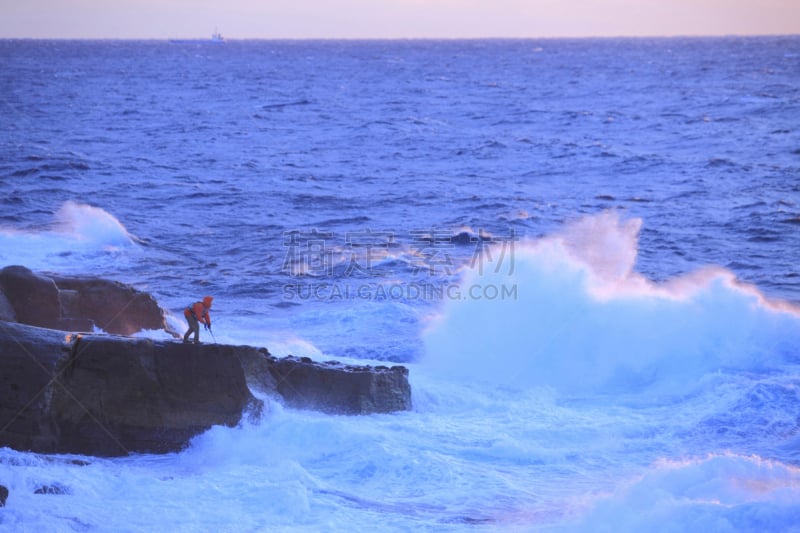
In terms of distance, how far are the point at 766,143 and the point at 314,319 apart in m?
25.9

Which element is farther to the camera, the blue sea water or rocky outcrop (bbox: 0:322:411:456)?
rocky outcrop (bbox: 0:322:411:456)

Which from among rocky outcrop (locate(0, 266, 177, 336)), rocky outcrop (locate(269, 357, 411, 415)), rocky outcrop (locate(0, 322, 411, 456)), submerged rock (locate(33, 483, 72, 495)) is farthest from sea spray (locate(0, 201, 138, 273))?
submerged rock (locate(33, 483, 72, 495))

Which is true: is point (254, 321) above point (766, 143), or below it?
below

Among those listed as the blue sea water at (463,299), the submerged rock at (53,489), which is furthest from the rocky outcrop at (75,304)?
the submerged rock at (53,489)

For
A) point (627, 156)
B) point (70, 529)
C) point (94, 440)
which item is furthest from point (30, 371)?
point (627, 156)

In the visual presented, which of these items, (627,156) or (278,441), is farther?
(627,156)

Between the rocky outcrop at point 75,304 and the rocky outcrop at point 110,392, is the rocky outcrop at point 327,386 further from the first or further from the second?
the rocky outcrop at point 75,304

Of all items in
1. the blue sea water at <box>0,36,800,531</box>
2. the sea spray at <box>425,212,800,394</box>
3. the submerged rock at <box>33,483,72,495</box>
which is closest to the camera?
the submerged rock at <box>33,483,72,495</box>

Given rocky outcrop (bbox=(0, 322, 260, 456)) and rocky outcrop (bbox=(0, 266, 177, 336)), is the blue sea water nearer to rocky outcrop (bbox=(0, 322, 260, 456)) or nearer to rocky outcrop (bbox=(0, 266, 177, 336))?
rocky outcrop (bbox=(0, 322, 260, 456))

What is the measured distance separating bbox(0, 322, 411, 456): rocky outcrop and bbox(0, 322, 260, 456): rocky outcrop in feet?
0.04

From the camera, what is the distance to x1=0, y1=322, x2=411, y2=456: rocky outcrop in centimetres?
941

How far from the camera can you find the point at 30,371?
9430 millimetres

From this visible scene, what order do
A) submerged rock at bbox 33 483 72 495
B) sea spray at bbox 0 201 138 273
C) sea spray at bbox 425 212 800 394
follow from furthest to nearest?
sea spray at bbox 0 201 138 273 < sea spray at bbox 425 212 800 394 < submerged rock at bbox 33 483 72 495

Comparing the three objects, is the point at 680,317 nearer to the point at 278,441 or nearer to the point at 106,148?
the point at 278,441
